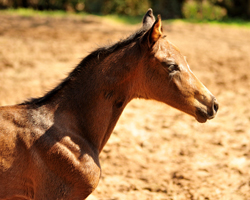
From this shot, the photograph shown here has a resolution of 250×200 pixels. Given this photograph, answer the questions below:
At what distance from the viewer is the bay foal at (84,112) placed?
8.05 ft

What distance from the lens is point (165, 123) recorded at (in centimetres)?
585

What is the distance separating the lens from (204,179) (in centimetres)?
418

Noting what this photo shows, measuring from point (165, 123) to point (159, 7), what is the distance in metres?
11.3

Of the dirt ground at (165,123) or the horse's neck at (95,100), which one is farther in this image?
the dirt ground at (165,123)

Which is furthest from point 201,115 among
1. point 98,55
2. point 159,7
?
point 159,7

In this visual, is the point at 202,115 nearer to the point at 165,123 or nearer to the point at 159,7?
the point at 165,123

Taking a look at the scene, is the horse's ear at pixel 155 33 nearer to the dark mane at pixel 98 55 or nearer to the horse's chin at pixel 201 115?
the dark mane at pixel 98 55

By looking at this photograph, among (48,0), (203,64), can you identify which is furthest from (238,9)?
(48,0)

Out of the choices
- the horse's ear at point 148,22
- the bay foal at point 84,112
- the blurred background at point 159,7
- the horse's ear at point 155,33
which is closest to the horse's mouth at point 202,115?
the bay foal at point 84,112

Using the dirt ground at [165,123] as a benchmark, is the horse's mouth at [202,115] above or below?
above

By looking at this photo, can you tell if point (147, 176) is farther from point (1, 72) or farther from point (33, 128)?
point (1, 72)

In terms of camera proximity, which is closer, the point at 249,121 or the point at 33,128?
the point at 33,128

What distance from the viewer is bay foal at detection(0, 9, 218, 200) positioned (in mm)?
2455

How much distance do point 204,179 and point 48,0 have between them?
15.8m
